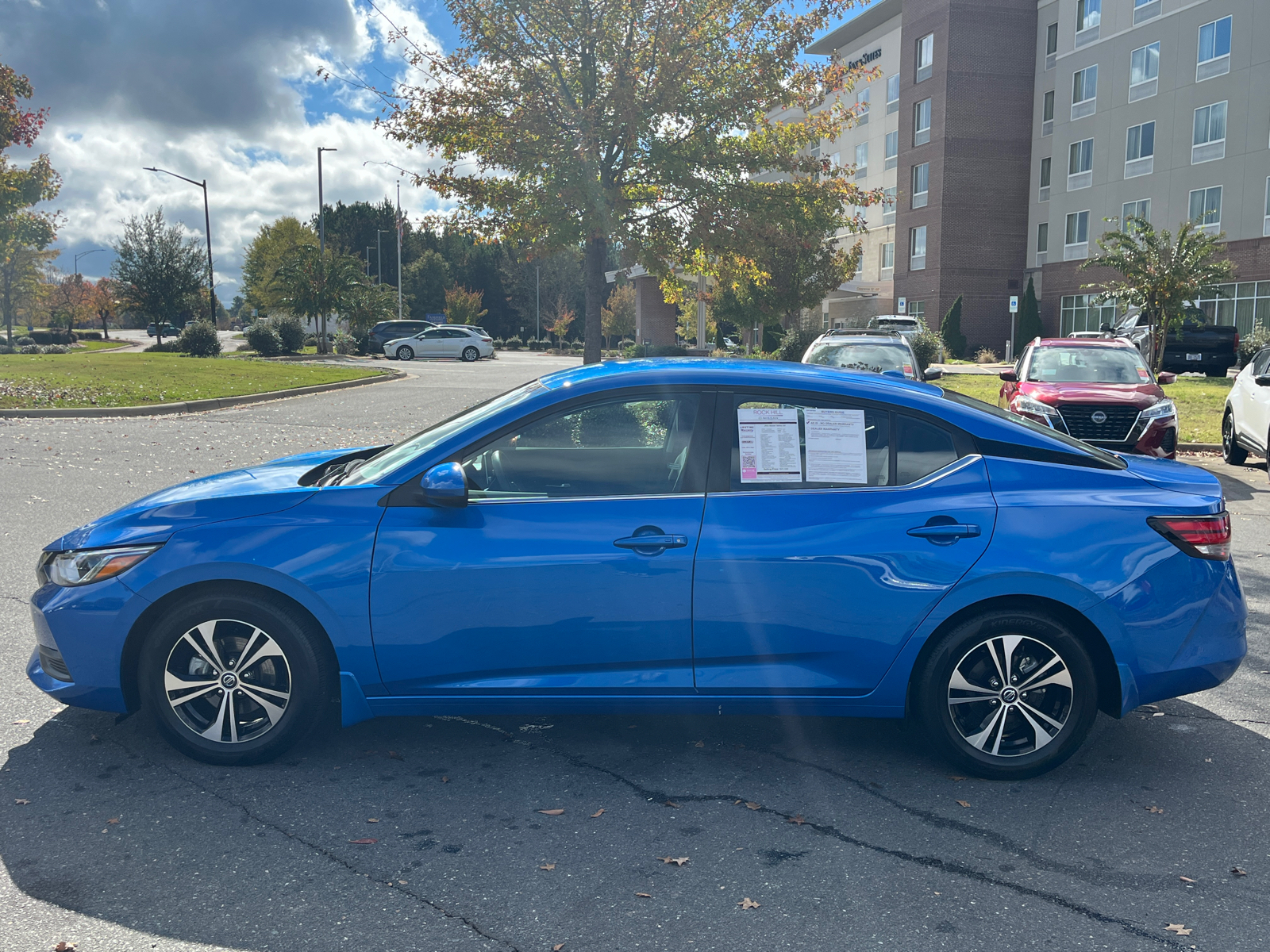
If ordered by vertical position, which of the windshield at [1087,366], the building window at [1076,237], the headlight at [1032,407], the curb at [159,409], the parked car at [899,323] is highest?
the building window at [1076,237]

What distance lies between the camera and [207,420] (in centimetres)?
1764

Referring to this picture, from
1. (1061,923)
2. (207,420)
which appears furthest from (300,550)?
(207,420)

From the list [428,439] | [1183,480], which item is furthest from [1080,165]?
[428,439]

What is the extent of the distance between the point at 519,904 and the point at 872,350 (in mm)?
12663

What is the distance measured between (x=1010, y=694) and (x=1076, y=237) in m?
48.8

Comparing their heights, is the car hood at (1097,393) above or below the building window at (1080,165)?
below

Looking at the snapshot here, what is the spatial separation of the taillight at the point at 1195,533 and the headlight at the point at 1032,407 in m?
7.75

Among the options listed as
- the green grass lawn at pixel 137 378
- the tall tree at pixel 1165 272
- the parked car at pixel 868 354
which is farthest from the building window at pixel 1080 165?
the parked car at pixel 868 354

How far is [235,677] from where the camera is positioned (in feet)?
13.1

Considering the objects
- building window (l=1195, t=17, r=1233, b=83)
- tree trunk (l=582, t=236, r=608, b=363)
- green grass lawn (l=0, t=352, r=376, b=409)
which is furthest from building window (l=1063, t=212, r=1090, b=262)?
tree trunk (l=582, t=236, r=608, b=363)

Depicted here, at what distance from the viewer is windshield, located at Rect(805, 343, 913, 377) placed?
1447cm

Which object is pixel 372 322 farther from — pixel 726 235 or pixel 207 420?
pixel 726 235

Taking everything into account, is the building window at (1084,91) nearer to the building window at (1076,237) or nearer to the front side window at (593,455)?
the building window at (1076,237)

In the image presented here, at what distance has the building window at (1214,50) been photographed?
38.2m
